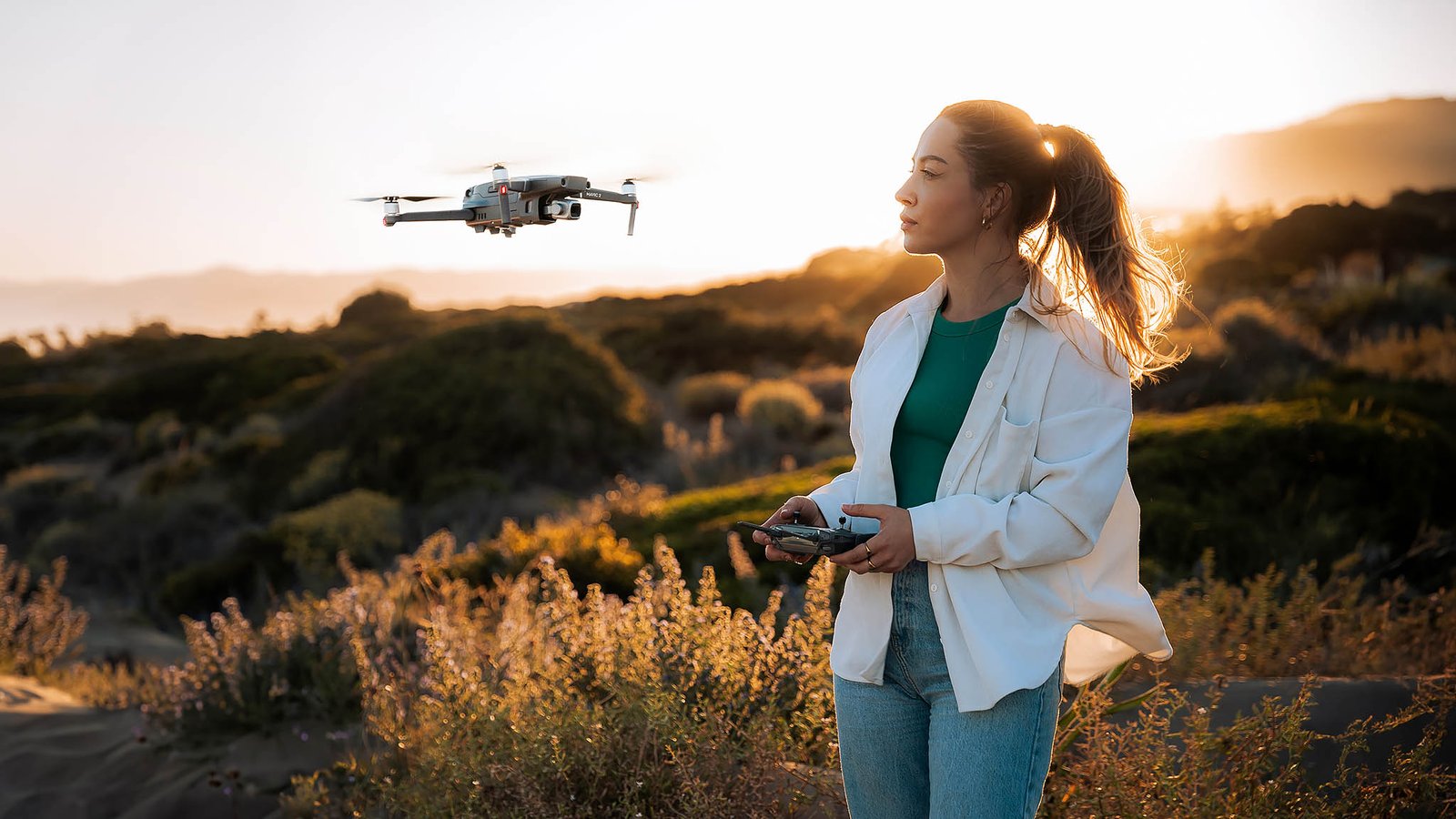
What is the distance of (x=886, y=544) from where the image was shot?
2.24 m

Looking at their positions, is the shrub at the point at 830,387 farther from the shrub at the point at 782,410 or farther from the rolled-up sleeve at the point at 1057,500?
the rolled-up sleeve at the point at 1057,500

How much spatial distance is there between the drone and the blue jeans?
1252 millimetres

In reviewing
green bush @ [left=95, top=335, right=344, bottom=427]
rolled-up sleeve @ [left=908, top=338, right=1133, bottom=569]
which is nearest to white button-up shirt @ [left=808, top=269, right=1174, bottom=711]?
rolled-up sleeve @ [left=908, top=338, right=1133, bottom=569]

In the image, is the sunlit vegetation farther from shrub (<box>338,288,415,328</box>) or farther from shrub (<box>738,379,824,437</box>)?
shrub (<box>338,288,415,328</box>)

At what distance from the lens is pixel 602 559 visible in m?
7.36

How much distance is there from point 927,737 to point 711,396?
17.7m

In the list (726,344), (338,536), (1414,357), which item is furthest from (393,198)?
(726,344)

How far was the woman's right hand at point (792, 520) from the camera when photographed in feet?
7.79

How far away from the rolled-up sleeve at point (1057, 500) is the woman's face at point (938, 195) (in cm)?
37

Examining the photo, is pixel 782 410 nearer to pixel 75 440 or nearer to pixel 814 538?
pixel 814 538

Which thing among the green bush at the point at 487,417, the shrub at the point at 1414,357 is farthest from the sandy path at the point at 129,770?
the shrub at the point at 1414,357

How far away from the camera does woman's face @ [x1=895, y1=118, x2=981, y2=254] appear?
2369 millimetres

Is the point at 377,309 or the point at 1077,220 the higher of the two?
the point at 1077,220

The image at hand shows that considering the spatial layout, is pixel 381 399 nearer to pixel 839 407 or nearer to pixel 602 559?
pixel 839 407
